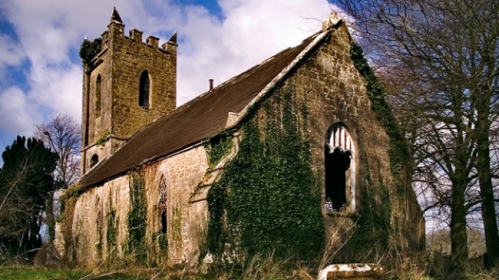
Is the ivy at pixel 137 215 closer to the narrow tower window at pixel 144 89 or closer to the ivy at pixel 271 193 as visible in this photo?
the ivy at pixel 271 193

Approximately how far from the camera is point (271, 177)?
47.7ft

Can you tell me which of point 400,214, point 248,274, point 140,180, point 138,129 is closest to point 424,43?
point 400,214

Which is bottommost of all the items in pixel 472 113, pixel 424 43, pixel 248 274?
pixel 248 274

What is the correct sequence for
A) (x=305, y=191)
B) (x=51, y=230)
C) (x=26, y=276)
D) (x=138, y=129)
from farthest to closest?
(x=51, y=230) < (x=138, y=129) < (x=305, y=191) < (x=26, y=276)

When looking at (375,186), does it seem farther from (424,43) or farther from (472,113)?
(424,43)

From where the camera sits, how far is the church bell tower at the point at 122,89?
26562mm

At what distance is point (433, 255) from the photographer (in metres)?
15.5

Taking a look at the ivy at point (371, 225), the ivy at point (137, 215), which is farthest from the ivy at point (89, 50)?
the ivy at point (371, 225)

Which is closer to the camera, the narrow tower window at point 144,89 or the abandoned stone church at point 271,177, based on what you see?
the abandoned stone church at point 271,177

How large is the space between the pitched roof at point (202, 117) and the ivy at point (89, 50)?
7351mm

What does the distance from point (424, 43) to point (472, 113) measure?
7.68ft

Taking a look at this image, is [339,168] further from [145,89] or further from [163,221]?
[145,89]

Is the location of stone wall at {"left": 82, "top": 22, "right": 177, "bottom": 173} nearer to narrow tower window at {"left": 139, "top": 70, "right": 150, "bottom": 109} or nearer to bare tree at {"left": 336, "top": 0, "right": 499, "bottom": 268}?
narrow tower window at {"left": 139, "top": 70, "right": 150, "bottom": 109}

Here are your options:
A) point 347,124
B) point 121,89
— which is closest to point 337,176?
point 347,124
